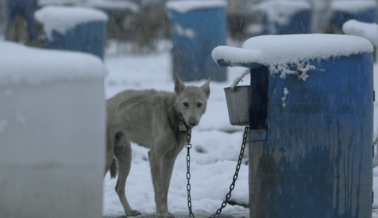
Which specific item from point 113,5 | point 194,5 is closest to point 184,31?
point 194,5

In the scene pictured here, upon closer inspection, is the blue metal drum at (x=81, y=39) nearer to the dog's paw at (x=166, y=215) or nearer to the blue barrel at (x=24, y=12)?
the blue barrel at (x=24, y=12)

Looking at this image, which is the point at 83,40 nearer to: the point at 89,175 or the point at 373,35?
the point at 373,35

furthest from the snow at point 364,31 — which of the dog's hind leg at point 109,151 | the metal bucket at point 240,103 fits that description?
the dog's hind leg at point 109,151

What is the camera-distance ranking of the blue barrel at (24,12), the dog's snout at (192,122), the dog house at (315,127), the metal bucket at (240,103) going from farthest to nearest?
the blue barrel at (24,12) → the dog's snout at (192,122) → the metal bucket at (240,103) → the dog house at (315,127)

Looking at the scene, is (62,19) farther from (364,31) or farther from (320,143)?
(320,143)

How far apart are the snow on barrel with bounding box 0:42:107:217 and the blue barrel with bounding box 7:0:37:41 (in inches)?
597

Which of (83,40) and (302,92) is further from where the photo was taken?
(83,40)

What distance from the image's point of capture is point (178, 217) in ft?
18.6

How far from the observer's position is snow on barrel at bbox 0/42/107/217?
7.94 feet

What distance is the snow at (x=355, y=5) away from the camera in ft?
49.2

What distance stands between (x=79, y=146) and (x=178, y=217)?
3.31m

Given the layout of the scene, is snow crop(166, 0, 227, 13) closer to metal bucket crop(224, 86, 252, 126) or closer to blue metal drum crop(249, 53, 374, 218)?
metal bucket crop(224, 86, 252, 126)

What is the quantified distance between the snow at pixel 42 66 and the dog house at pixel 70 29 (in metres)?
11.6

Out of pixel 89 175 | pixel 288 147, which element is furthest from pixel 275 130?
pixel 89 175
